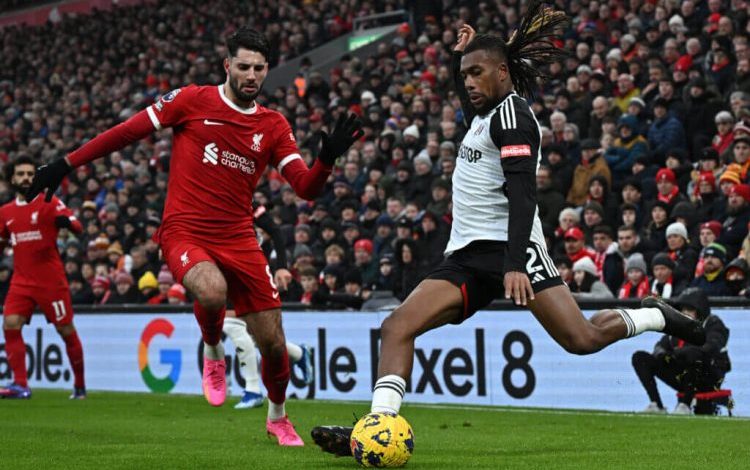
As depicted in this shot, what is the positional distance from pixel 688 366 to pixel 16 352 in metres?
7.64

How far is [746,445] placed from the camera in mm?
8398

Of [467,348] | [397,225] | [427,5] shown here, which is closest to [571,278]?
[467,348]

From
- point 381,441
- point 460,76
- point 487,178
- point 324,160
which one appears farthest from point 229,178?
point 381,441

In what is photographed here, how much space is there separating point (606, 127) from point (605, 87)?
60.4 inches

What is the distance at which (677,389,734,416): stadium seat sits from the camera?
12.0 metres

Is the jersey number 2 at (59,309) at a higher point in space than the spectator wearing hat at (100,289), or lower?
higher

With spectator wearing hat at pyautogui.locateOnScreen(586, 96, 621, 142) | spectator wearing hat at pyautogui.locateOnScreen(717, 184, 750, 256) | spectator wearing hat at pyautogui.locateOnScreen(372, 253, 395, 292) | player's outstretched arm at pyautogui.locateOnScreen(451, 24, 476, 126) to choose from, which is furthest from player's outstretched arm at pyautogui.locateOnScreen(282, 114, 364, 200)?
spectator wearing hat at pyautogui.locateOnScreen(586, 96, 621, 142)

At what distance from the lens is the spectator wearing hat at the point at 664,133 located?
639 inches

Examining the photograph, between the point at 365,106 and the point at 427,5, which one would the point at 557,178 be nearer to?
the point at 365,106

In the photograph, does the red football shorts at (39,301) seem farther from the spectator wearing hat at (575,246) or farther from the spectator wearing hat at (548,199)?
the spectator wearing hat at (548,199)

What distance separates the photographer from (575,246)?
14617 mm

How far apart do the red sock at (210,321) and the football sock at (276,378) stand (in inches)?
16.2

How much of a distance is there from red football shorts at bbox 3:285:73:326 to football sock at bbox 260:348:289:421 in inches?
248

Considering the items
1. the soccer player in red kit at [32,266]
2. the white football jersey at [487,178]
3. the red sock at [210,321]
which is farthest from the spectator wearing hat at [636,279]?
the white football jersey at [487,178]
